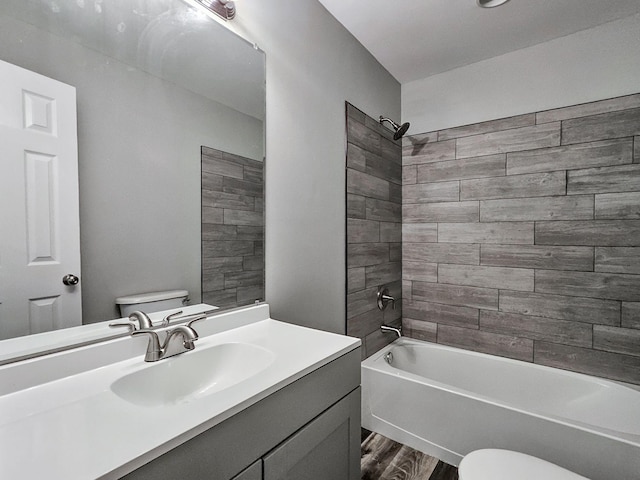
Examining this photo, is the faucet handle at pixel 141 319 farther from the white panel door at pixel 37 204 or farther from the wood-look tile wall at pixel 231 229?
the wood-look tile wall at pixel 231 229

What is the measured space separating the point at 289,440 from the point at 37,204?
3.11 feet

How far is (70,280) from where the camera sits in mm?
931

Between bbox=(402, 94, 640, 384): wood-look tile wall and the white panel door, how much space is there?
230cm

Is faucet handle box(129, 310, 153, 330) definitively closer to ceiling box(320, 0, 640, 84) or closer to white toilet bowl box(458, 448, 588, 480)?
white toilet bowl box(458, 448, 588, 480)

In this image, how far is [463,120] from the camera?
2424mm

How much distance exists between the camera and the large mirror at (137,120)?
2.93 feet

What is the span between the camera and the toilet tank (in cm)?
104

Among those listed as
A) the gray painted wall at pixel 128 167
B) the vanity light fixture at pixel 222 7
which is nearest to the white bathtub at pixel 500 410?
the gray painted wall at pixel 128 167

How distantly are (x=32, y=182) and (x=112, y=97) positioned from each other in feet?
1.20

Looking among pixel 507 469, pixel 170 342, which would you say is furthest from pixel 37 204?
pixel 507 469

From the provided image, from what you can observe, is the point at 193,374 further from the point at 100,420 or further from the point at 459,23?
the point at 459,23

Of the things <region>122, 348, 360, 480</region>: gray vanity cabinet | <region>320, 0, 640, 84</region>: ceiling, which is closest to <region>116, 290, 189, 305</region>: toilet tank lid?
<region>122, 348, 360, 480</region>: gray vanity cabinet

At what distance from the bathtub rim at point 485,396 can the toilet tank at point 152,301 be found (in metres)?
1.35

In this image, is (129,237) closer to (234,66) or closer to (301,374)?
(301,374)
